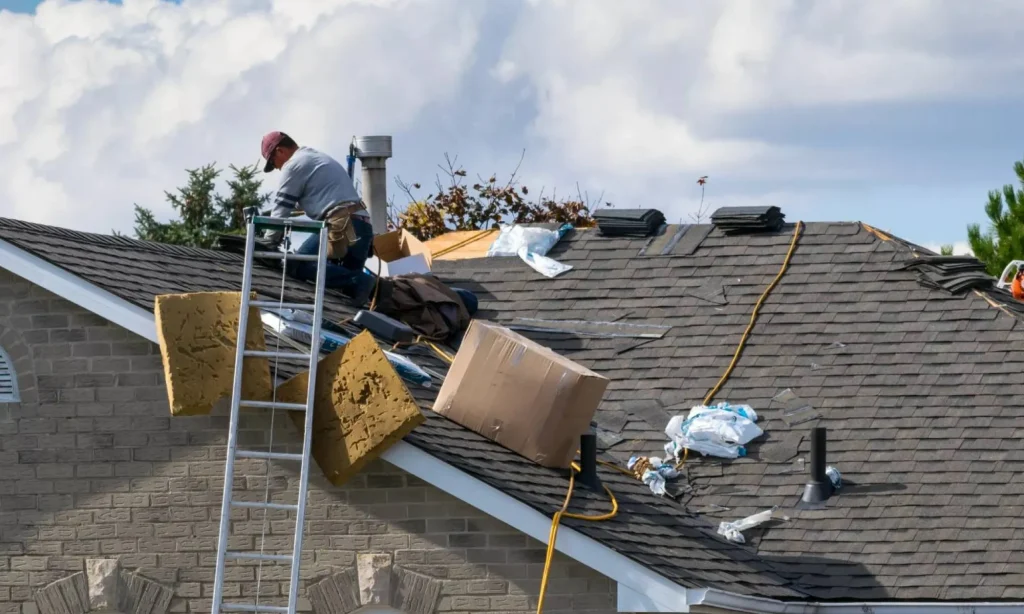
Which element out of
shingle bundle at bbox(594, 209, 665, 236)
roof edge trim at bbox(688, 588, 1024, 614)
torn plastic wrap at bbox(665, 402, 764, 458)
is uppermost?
shingle bundle at bbox(594, 209, 665, 236)

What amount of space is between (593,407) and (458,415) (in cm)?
91

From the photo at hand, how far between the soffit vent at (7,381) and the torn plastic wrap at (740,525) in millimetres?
4835

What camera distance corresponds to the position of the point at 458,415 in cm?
1066

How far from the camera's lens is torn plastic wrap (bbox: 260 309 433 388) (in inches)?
425

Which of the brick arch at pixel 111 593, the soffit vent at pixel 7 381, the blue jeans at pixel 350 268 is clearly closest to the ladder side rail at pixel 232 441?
the brick arch at pixel 111 593

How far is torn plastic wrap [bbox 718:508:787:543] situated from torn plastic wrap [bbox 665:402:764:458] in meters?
0.82

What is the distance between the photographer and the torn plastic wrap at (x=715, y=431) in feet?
39.0

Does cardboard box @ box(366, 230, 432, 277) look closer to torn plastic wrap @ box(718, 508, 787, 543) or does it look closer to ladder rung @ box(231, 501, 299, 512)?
torn plastic wrap @ box(718, 508, 787, 543)

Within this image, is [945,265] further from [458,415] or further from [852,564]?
[458,415]

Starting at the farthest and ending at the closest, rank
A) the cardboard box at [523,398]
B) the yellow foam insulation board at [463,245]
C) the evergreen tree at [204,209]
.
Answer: the evergreen tree at [204,209], the yellow foam insulation board at [463,245], the cardboard box at [523,398]

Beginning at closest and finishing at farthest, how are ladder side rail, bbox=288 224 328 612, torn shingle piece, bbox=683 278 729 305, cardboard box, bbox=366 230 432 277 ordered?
1. ladder side rail, bbox=288 224 328 612
2. torn shingle piece, bbox=683 278 729 305
3. cardboard box, bbox=366 230 432 277

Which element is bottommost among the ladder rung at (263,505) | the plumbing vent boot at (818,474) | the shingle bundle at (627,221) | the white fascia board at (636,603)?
the white fascia board at (636,603)

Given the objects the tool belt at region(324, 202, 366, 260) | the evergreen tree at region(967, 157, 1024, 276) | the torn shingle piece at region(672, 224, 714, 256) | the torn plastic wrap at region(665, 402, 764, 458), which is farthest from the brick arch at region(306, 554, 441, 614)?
the evergreen tree at region(967, 157, 1024, 276)

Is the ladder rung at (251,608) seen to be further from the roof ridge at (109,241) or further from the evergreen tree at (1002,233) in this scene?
the evergreen tree at (1002,233)
